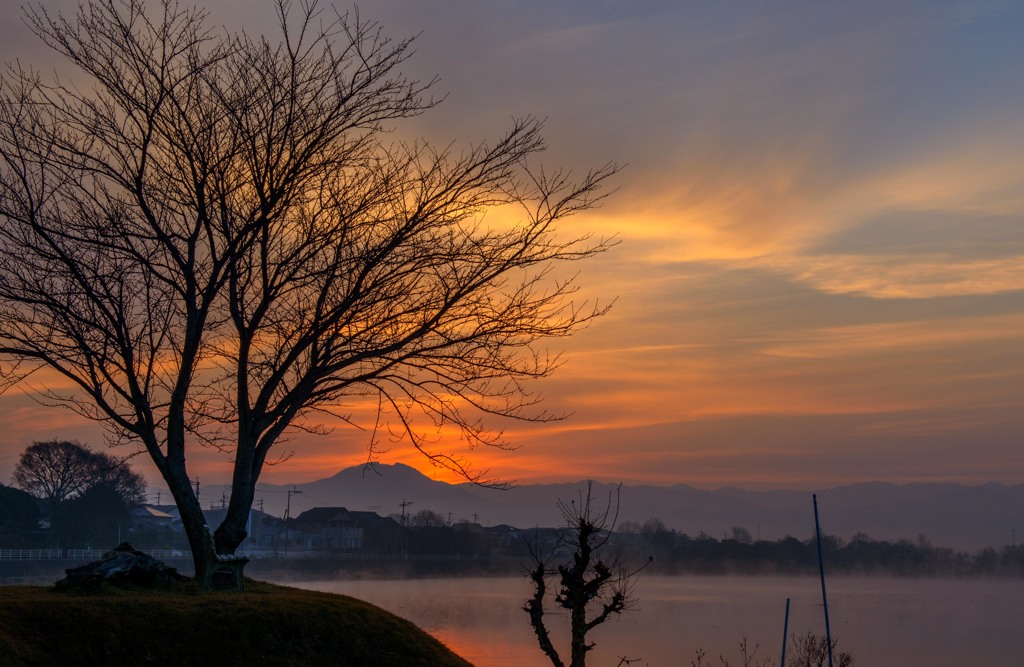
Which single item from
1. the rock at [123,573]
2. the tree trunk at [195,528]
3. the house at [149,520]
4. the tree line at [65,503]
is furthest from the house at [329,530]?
the rock at [123,573]

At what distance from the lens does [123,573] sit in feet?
45.5

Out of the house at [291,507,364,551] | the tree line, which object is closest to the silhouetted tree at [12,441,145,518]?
the tree line

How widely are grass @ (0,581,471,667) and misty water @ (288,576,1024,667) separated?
52.1 feet

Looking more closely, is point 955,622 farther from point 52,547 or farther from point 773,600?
point 52,547

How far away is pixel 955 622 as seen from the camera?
258 feet

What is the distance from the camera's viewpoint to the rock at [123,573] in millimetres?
13477

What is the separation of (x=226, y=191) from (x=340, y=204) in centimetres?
164

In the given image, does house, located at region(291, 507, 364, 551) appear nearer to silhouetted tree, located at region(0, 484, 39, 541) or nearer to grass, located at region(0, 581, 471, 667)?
silhouetted tree, located at region(0, 484, 39, 541)

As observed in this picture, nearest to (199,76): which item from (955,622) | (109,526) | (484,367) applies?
(484,367)

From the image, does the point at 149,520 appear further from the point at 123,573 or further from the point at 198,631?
the point at 198,631

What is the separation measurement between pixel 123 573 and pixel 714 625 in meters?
53.1

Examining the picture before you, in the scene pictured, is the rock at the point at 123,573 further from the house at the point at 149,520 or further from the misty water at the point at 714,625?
the house at the point at 149,520

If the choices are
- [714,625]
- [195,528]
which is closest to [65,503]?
[714,625]

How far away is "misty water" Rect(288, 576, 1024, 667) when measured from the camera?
45.8 m
